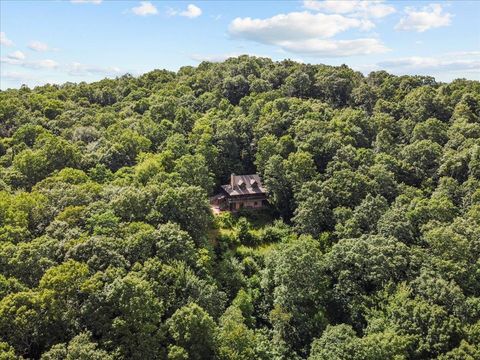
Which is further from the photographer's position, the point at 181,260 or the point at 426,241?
the point at 426,241

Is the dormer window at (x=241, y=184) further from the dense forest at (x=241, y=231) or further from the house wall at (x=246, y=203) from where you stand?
the dense forest at (x=241, y=231)

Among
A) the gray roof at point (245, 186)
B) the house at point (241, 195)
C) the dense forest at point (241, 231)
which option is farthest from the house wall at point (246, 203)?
the dense forest at point (241, 231)

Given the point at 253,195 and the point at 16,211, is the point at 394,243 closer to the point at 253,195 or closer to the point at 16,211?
the point at 253,195

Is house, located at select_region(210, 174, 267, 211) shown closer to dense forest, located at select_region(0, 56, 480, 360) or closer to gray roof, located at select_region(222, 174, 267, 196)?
gray roof, located at select_region(222, 174, 267, 196)

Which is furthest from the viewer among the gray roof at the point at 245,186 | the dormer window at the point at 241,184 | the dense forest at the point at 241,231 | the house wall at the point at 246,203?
the dormer window at the point at 241,184

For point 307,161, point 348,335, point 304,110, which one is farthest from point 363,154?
point 348,335

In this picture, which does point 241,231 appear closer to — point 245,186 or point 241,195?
point 241,195
